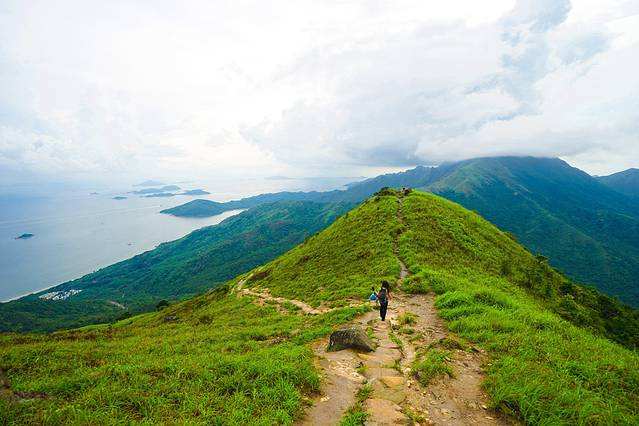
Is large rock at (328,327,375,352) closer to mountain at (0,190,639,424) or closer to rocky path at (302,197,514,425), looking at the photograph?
rocky path at (302,197,514,425)

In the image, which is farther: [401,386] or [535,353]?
[535,353]

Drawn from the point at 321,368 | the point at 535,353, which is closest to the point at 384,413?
the point at 321,368

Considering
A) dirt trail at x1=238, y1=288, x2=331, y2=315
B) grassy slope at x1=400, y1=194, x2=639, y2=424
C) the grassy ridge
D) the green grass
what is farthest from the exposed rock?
the grassy ridge

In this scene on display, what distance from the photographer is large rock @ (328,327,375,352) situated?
42.6ft

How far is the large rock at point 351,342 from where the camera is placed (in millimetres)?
12992

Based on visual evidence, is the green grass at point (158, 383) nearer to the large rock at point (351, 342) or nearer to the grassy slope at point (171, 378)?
the grassy slope at point (171, 378)

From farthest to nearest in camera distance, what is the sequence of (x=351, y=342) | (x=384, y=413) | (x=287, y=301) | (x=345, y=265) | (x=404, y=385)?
(x=345, y=265) < (x=287, y=301) < (x=351, y=342) < (x=404, y=385) < (x=384, y=413)

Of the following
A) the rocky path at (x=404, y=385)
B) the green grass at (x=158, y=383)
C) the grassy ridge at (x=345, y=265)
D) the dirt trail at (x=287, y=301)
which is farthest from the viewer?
the grassy ridge at (x=345, y=265)

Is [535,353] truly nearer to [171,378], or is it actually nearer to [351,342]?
[351,342]

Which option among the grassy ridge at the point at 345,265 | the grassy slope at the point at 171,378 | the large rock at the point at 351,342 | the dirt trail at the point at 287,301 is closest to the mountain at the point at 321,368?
the grassy slope at the point at 171,378

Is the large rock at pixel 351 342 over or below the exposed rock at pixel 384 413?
below

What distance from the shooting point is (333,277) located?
30.5m

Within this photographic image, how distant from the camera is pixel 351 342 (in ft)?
43.2

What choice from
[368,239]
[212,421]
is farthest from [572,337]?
[368,239]
